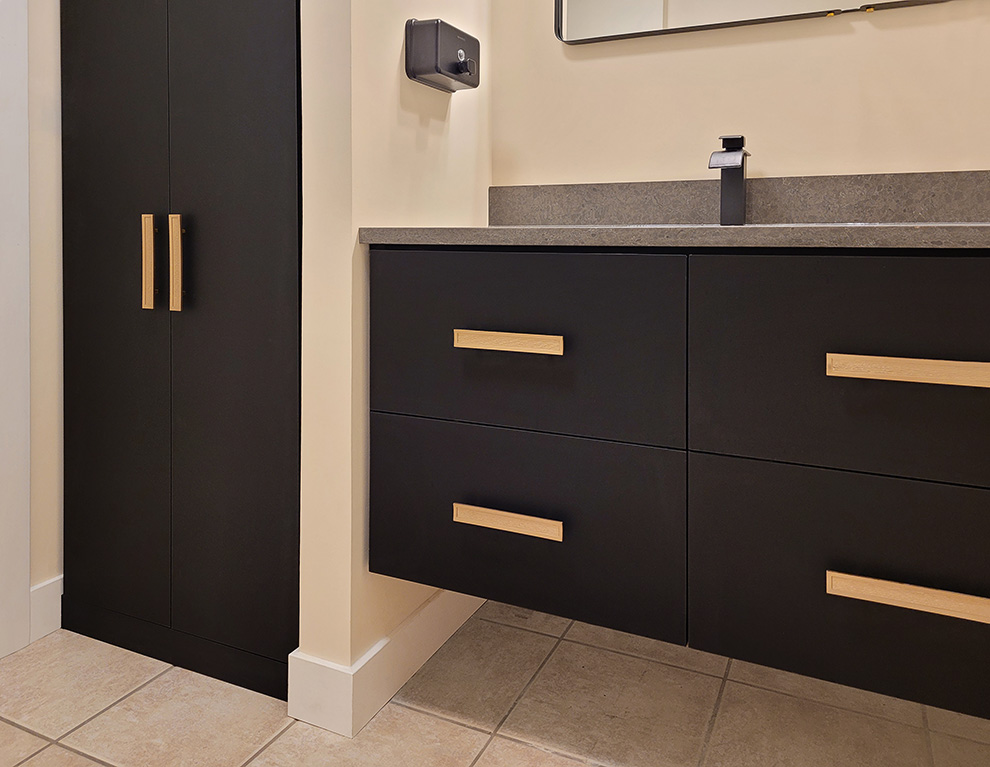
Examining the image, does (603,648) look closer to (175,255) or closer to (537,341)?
(537,341)

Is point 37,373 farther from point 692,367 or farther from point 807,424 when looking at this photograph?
point 807,424

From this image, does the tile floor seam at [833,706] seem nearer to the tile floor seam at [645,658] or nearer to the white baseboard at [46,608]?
the tile floor seam at [645,658]

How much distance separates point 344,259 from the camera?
1.36 metres

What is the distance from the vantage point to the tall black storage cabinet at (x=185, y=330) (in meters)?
1.44

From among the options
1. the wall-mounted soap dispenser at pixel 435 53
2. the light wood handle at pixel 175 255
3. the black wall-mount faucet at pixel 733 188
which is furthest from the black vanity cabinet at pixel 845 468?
the light wood handle at pixel 175 255

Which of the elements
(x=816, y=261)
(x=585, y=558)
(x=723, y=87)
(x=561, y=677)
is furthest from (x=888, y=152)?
(x=561, y=677)

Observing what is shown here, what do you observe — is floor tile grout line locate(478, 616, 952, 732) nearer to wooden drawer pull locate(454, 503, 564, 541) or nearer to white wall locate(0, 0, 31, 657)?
wooden drawer pull locate(454, 503, 564, 541)

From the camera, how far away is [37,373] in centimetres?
170

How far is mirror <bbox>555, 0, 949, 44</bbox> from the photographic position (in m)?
1.53

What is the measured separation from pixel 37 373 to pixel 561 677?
138 centimetres

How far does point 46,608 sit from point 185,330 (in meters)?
0.79

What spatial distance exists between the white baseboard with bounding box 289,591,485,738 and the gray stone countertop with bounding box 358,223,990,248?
2.69 ft

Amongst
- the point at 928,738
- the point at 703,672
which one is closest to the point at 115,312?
the point at 703,672

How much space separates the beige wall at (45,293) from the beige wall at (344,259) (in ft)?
2.36
